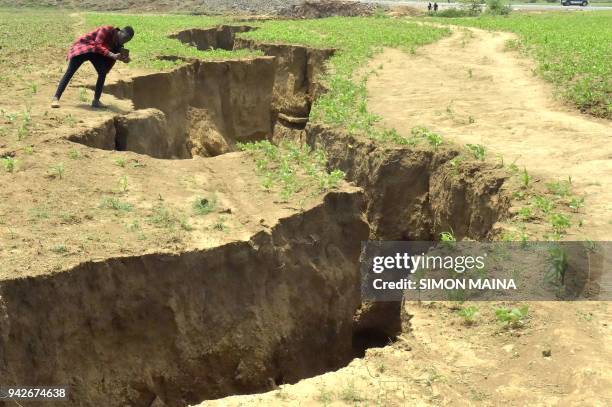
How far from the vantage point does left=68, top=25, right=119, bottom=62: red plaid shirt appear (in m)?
10.5

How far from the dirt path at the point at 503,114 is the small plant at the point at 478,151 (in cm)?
15

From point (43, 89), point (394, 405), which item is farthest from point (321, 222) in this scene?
point (43, 89)

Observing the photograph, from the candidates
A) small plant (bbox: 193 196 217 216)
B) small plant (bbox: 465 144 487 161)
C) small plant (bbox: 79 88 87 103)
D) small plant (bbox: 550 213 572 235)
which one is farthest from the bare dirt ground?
small plant (bbox: 79 88 87 103)

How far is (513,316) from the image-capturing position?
5.96 metres

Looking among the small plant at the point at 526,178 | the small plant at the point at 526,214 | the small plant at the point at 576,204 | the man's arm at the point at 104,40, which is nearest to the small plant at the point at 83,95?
the man's arm at the point at 104,40

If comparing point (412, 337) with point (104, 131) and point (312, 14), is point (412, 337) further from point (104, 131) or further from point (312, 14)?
point (312, 14)

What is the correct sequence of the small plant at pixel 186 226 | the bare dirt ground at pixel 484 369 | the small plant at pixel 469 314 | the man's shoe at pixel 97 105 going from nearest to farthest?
the bare dirt ground at pixel 484 369, the small plant at pixel 469 314, the small plant at pixel 186 226, the man's shoe at pixel 97 105

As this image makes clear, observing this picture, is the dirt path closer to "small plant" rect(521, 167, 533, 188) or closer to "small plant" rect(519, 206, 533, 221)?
"small plant" rect(521, 167, 533, 188)

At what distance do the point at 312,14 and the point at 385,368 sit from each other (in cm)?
3423

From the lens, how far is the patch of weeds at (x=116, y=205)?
7.32 m

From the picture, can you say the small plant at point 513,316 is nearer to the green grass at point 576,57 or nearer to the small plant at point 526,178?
the small plant at point 526,178

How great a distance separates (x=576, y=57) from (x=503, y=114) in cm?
515

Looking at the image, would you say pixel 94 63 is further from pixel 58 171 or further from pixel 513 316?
pixel 513 316

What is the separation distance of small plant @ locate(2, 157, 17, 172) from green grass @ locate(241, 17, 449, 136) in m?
4.82
